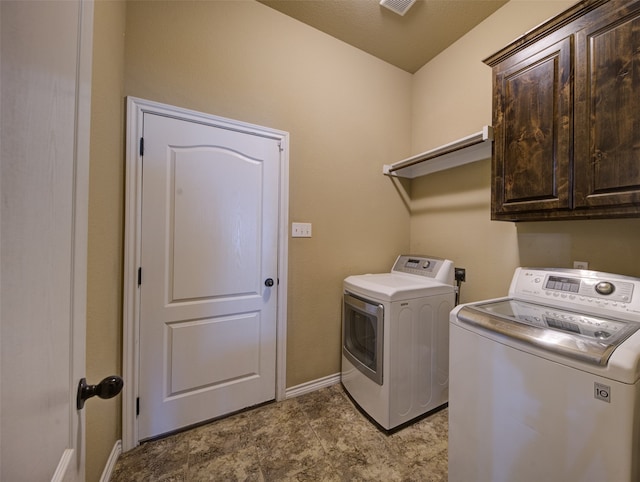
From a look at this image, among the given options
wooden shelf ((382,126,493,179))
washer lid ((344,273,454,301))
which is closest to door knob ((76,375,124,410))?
washer lid ((344,273,454,301))

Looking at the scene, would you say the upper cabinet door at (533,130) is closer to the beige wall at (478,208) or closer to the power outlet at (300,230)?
the beige wall at (478,208)

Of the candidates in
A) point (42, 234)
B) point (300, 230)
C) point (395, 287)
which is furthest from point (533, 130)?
point (42, 234)

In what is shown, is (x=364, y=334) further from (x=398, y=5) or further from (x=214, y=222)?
(x=398, y=5)

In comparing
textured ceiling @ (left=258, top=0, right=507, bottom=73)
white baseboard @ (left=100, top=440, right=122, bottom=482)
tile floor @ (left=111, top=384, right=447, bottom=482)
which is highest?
textured ceiling @ (left=258, top=0, right=507, bottom=73)

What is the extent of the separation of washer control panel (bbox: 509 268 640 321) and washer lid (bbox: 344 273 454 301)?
44cm

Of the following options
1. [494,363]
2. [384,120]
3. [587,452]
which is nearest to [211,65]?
[384,120]

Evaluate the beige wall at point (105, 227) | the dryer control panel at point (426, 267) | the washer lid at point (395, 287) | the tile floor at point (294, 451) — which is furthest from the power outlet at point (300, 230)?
the tile floor at point (294, 451)

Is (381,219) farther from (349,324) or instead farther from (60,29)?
(60,29)

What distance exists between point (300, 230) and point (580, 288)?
1.66 m

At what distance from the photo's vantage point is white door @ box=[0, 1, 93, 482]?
31cm

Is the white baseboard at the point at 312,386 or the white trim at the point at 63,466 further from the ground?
the white trim at the point at 63,466

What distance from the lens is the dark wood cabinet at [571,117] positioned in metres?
1.07

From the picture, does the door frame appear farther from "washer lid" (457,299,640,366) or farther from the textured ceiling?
"washer lid" (457,299,640,366)

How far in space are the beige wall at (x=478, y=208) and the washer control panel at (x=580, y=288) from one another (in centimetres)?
23
